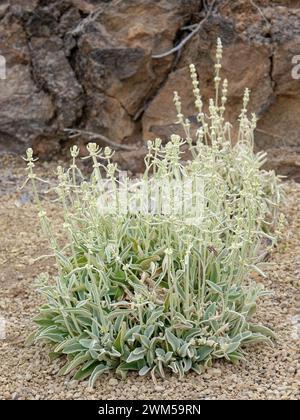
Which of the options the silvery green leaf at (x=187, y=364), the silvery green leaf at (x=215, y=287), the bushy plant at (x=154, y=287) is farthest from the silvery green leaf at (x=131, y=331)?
the silvery green leaf at (x=215, y=287)

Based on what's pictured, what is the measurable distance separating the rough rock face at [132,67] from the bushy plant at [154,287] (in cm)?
205

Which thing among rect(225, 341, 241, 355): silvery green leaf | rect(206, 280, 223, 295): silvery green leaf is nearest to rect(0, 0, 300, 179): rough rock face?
rect(206, 280, 223, 295): silvery green leaf

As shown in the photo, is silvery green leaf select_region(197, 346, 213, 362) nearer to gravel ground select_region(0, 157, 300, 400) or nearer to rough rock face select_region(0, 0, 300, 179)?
gravel ground select_region(0, 157, 300, 400)

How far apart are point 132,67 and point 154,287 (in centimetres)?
266

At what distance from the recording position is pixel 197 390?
9.68ft

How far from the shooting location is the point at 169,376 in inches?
120

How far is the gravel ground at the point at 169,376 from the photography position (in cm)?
295

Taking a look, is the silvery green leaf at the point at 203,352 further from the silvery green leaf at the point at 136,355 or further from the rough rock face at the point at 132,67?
the rough rock face at the point at 132,67

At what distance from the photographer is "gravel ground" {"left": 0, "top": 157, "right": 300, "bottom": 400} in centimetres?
295

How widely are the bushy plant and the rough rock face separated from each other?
205 centimetres

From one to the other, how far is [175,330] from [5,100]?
310 centimetres

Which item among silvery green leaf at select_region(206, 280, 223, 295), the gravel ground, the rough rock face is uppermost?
the rough rock face

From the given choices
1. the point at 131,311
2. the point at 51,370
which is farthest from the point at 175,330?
the point at 51,370

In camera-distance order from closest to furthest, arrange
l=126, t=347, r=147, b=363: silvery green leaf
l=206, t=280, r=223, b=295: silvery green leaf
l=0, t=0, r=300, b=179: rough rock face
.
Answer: l=126, t=347, r=147, b=363: silvery green leaf, l=206, t=280, r=223, b=295: silvery green leaf, l=0, t=0, r=300, b=179: rough rock face
